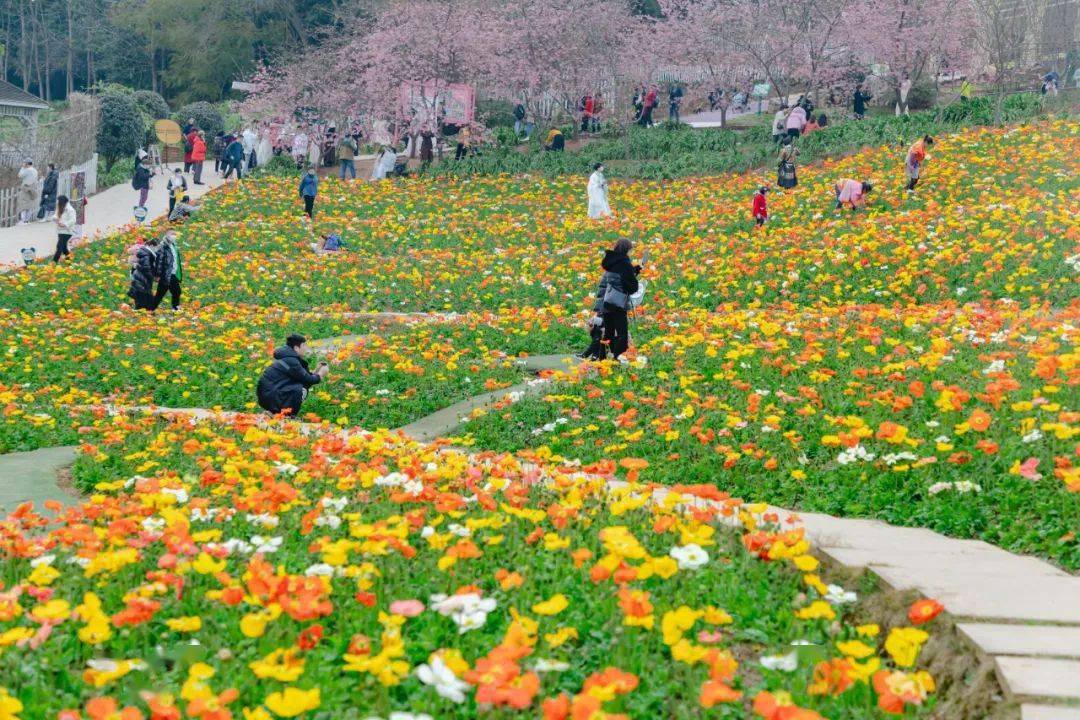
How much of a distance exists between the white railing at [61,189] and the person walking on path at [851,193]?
20.5 m

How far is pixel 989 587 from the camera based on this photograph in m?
5.00

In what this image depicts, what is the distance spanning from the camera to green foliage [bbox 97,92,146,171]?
3984 centimetres

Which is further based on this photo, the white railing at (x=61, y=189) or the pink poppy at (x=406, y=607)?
the white railing at (x=61, y=189)

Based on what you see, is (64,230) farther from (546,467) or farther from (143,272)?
(546,467)

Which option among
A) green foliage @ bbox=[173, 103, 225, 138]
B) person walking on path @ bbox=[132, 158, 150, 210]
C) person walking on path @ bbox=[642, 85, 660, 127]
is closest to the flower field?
person walking on path @ bbox=[132, 158, 150, 210]

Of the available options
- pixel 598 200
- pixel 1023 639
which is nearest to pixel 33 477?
pixel 1023 639

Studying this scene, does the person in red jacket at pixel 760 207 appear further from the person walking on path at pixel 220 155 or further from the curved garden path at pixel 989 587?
the person walking on path at pixel 220 155

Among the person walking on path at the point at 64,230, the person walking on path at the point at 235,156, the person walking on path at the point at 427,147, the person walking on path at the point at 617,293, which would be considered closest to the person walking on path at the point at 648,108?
the person walking on path at the point at 427,147

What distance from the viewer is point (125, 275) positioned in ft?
70.1

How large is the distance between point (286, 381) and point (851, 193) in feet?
43.7

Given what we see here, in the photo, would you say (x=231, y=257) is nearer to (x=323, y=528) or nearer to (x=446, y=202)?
(x=446, y=202)

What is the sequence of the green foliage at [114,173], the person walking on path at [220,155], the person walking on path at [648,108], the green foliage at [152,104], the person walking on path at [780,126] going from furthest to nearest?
the green foliage at [152,104]
the person walking on path at [648,108]
the person walking on path at [220,155]
the green foliage at [114,173]
the person walking on path at [780,126]

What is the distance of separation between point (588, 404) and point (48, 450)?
4798 mm

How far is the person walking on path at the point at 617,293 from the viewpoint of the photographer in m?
12.3
